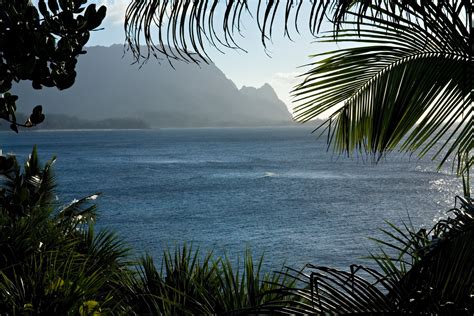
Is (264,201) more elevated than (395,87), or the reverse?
(395,87)

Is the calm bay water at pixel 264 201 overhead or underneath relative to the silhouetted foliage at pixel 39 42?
underneath

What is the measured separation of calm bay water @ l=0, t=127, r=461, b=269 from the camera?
40688 mm

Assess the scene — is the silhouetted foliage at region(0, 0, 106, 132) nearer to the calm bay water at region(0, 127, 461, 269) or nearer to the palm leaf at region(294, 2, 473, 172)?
the palm leaf at region(294, 2, 473, 172)

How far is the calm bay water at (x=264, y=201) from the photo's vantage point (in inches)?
1602

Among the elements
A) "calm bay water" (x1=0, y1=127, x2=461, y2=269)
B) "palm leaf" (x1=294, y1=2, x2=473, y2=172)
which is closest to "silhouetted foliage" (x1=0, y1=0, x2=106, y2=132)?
"palm leaf" (x1=294, y1=2, x2=473, y2=172)

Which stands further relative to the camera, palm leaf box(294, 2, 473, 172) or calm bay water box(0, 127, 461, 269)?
calm bay water box(0, 127, 461, 269)

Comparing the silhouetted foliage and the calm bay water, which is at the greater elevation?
the silhouetted foliage

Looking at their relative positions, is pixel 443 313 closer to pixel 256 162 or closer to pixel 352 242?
pixel 352 242

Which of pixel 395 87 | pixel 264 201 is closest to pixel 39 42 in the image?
pixel 395 87

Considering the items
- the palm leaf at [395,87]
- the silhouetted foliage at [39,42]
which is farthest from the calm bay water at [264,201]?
the silhouetted foliage at [39,42]

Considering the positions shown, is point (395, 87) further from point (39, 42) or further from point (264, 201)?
point (264, 201)

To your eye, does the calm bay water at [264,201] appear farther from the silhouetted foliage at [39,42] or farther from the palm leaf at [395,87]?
the silhouetted foliage at [39,42]

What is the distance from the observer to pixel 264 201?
5806 centimetres

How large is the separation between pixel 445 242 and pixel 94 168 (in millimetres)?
90720
